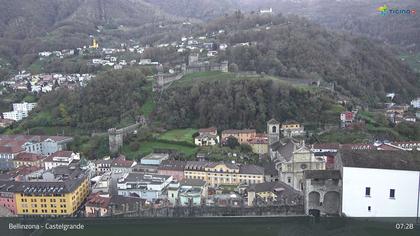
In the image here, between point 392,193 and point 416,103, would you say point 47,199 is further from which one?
point 416,103

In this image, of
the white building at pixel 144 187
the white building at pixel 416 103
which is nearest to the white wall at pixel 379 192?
the white building at pixel 144 187

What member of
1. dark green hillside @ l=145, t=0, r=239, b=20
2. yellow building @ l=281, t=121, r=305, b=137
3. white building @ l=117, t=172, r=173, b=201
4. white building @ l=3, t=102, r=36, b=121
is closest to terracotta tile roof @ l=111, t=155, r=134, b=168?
white building @ l=117, t=172, r=173, b=201

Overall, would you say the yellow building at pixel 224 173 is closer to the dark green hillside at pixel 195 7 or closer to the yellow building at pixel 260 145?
the yellow building at pixel 260 145

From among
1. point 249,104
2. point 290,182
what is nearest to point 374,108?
point 249,104

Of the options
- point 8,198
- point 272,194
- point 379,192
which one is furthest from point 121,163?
point 379,192

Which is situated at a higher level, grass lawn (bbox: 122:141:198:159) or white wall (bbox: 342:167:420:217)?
white wall (bbox: 342:167:420:217)

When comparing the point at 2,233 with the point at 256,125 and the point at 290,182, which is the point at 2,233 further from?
the point at 256,125

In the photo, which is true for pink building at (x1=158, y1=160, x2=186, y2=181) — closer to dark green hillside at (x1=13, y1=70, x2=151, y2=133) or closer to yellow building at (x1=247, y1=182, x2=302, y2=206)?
yellow building at (x1=247, y1=182, x2=302, y2=206)
